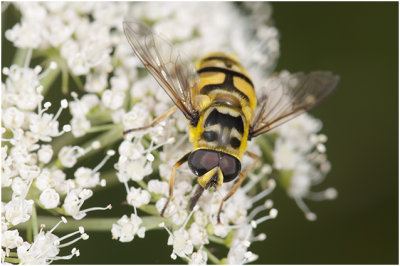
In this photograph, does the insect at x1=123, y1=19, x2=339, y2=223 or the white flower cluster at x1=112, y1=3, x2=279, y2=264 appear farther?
the white flower cluster at x1=112, y1=3, x2=279, y2=264

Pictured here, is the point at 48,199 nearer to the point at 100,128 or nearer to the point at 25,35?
the point at 100,128

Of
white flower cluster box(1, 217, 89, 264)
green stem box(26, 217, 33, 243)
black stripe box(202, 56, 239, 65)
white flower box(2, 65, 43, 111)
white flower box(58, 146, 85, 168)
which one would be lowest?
white flower cluster box(1, 217, 89, 264)

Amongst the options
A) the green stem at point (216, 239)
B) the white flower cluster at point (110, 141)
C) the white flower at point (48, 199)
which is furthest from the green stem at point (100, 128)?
the green stem at point (216, 239)

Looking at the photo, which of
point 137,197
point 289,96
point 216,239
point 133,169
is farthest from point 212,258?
point 289,96

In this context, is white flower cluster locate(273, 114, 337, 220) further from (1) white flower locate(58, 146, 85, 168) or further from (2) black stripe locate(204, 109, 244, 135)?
(1) white flower locate(58, 146, 85, 168)

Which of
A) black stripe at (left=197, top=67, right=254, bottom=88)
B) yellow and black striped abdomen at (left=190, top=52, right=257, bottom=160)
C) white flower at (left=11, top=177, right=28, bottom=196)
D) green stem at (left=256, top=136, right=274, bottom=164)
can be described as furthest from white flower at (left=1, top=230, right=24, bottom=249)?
green stem at (left=256, top=136, right=274, bottom=164)

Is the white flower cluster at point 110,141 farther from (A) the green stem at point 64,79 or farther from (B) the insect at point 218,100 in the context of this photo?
(B) the insect at point 218,100
